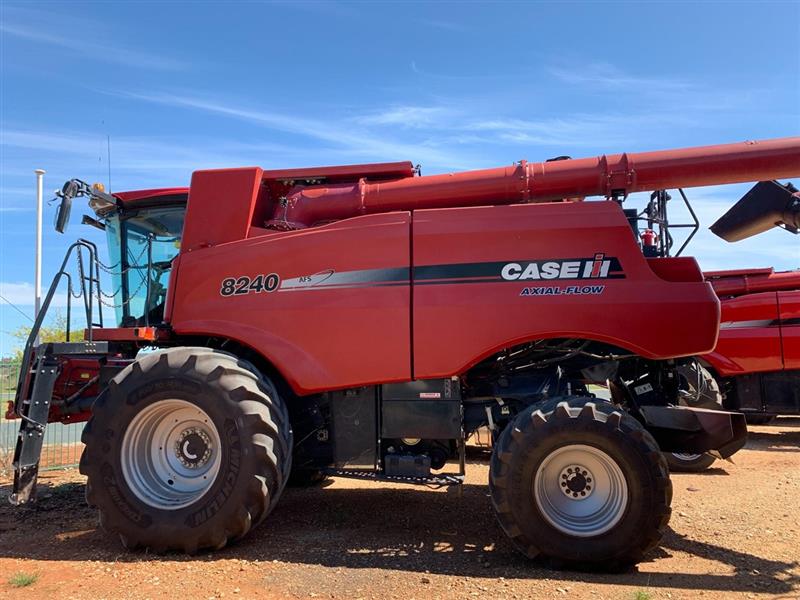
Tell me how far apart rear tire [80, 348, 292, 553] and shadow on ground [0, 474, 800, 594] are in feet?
0.88

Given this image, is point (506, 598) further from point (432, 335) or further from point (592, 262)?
point (592, 262)

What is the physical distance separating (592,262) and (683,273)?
0.87m

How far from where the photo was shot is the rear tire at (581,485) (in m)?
4.36

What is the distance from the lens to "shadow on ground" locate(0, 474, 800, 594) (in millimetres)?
4367

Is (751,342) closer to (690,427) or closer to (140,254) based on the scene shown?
(690,427)

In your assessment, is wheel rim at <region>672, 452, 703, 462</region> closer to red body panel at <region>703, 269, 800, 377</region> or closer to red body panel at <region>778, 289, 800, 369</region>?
red body panel at <region>703, 269, 800, 377</region>

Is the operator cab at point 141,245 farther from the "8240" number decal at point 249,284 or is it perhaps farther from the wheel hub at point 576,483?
the wheel hub at point 576,483

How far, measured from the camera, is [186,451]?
515 centimetres

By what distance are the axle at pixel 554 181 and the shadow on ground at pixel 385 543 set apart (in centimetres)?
274

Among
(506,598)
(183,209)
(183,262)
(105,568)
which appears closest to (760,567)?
(506,598)

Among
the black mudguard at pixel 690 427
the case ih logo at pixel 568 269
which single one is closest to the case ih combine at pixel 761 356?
the black mudguard at pixel 690 427

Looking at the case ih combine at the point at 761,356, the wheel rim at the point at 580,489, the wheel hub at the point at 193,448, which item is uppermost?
the case ih combine at the point at 761,356

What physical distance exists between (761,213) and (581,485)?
124 inches

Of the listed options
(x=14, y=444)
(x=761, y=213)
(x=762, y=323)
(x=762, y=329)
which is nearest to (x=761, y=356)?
(x=762, y=329)
